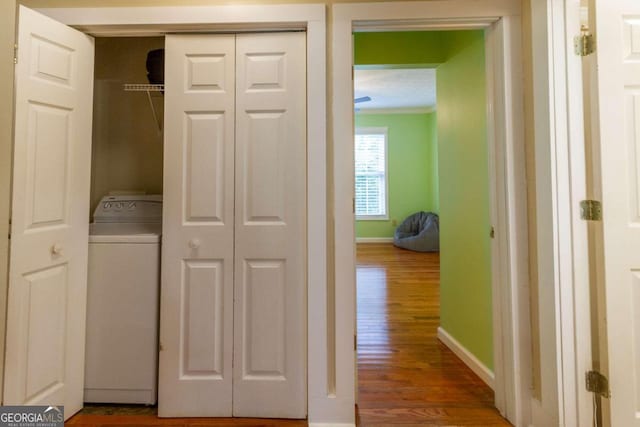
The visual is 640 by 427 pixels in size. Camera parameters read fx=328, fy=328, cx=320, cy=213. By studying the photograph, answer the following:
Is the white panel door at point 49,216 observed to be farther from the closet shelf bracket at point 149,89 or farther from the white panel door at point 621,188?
the white panel door at point 621,188

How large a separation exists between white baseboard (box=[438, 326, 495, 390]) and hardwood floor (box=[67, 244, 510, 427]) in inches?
1.4

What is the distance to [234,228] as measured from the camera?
5.64 feet

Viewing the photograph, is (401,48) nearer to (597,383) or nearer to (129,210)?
(129,210)

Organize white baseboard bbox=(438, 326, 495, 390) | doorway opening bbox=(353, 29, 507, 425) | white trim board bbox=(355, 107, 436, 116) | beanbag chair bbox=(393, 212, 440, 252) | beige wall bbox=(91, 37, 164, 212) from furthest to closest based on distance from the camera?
white trim board bbox=(355, 107, 436, 116), beanbag chair bbox=(393, 212, 440, 252), beige wall bbox=(91, 37, 164, 212), white baseboard bbox=(438, 326, 495, 390), doorway opening bbox=(353, 29, 507, 425)

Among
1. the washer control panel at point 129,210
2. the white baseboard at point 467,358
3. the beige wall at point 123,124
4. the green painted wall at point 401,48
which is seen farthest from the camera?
the green painted wall at point 401,48

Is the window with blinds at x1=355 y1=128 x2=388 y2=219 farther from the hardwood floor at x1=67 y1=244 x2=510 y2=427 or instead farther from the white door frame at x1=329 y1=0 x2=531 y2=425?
the white door frame at x1=329 y1=0 x2=531 y2=425

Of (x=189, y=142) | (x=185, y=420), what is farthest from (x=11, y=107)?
(x=185, y=420)

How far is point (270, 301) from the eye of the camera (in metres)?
1.70

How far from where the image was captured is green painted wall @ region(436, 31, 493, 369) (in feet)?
6.72

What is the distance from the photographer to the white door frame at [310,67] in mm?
1632

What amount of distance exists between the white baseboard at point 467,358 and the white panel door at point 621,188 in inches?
25.6

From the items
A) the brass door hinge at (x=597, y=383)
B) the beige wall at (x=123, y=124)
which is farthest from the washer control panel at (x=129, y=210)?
the brass door hinge at (x=597, y=383)

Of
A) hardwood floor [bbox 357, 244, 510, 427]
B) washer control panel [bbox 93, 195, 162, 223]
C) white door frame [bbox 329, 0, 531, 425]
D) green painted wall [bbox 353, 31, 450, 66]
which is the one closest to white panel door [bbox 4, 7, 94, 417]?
washer control panel [bbox 93, 195, 162, 223]

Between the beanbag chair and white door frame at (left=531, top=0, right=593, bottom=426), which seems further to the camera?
the beanbag chair
